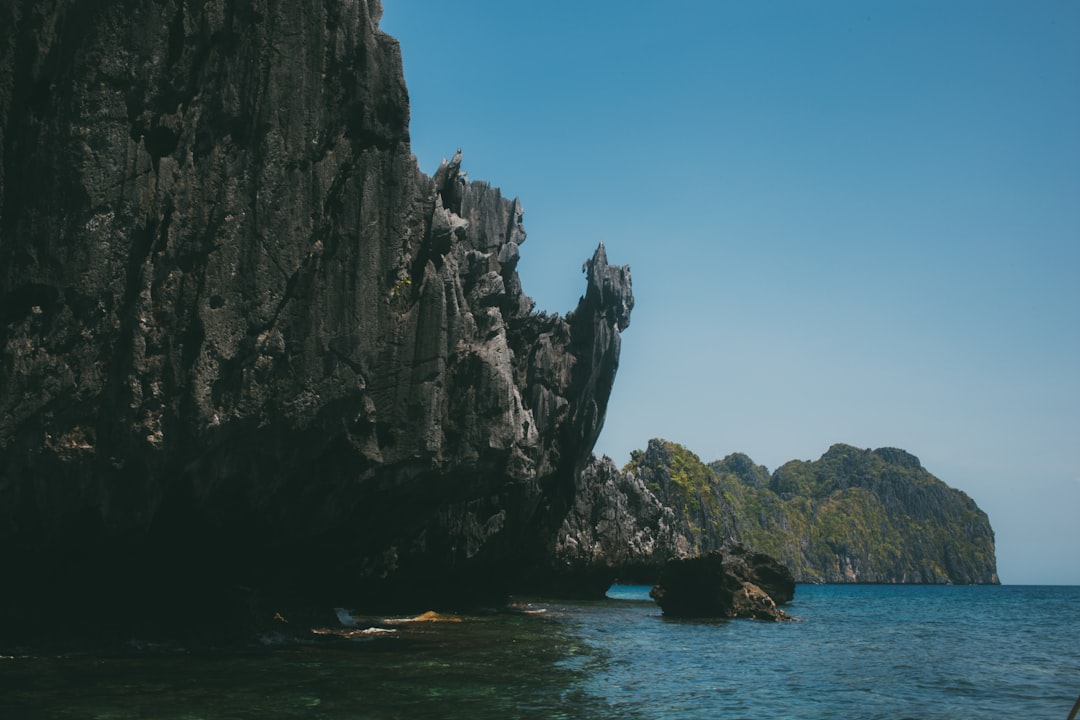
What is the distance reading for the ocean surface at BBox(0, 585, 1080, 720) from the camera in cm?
1825

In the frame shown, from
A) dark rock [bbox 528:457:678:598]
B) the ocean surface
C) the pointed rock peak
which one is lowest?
the ocean surface

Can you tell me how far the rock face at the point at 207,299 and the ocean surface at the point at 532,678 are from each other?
13.0ft

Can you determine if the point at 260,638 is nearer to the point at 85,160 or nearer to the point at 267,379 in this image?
the point at 267,379

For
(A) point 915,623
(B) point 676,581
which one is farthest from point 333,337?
(A) point 915,623

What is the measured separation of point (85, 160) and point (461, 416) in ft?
52.0

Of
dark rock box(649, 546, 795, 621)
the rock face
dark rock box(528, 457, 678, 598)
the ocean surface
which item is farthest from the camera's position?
dark rock box(528, 457, 678, 598)

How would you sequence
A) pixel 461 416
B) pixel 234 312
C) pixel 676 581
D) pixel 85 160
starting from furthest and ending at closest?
1. pixel 676 581
2. pixel 461 416
3. pixel 234 312
4. pixel 85 160

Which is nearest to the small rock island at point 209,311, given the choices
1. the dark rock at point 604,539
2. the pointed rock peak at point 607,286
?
the pointed rock peak at point 607,286

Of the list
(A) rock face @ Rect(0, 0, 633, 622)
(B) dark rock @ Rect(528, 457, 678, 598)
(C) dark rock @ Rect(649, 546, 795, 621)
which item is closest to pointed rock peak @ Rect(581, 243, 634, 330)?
(C) dark rock @ Rect(649, 546, 795, 621)

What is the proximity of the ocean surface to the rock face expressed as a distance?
3.97 m

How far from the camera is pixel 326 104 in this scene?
26.6 meters

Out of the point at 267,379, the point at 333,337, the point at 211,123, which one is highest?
the point at 211,123

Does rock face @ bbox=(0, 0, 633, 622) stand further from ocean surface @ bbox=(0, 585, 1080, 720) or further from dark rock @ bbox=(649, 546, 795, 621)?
dark rock @ bbox=(649, 546, 795, 621)

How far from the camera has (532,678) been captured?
78.1 ft
